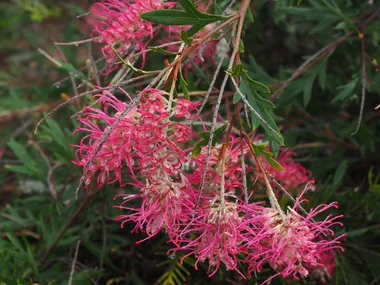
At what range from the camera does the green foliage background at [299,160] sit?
1.31 meters

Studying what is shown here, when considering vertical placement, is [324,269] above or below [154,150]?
below

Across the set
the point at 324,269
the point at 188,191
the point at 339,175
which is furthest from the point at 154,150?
the point at 339,175

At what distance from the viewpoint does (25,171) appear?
154cm

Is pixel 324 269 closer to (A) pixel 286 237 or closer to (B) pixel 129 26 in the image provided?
(A) pixel 286 237

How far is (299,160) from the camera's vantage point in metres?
1.42

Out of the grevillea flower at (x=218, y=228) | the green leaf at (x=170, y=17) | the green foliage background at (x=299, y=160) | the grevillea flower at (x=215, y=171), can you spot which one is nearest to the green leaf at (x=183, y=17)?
the green leaf at (x=170, y=17)

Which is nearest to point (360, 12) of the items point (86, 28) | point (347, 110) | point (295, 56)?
point (347, 110)

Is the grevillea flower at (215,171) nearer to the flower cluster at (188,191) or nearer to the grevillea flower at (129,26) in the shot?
the flower cluster at (188,191)

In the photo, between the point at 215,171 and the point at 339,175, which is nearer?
the point at 215,171

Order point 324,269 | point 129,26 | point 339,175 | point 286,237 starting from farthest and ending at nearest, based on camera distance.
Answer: point 339,175, point 324,269, point 129,26, point 286,237

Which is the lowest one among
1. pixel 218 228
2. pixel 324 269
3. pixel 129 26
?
pixel 324 269

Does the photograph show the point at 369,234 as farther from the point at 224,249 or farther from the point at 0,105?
the point at 0,105

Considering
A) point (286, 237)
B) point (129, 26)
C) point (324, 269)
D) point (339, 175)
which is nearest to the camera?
point (286, 237)

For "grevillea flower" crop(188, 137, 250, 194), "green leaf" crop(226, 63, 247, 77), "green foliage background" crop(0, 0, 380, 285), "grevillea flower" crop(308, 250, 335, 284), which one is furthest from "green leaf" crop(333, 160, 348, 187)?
"green leaf" crop(226, 63, 247, 77)
